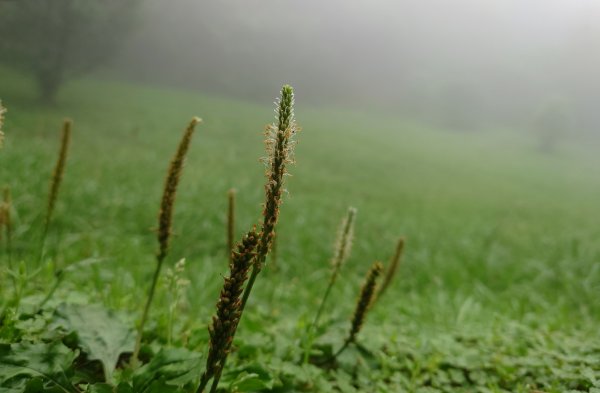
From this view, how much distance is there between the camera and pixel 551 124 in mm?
51969

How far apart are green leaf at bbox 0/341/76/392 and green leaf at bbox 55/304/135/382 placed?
0.74 ft

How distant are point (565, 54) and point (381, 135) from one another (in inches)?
2455

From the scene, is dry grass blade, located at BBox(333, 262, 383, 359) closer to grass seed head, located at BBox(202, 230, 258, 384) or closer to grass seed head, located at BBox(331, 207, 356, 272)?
grass seed head, located at BBox(331, 207, 356, 272)

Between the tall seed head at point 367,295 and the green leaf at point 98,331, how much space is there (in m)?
1.10

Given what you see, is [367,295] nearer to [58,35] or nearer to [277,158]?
[277,158]

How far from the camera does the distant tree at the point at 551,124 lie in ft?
170

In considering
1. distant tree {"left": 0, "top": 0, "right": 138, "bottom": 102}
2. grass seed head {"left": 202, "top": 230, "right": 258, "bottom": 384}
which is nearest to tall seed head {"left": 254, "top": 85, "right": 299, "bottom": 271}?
grass seed head {"left": 202, "top": 230, "right": 258, "bottom": 384}

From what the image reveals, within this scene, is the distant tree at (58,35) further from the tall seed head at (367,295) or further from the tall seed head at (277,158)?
the tall seed head at (277,158)

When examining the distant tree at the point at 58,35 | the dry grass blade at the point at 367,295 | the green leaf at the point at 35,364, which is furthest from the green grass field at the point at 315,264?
the distant tree at the point at 58,35

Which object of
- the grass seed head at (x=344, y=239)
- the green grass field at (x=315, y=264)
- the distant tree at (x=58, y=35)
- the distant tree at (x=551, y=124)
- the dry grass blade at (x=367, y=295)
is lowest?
the green grass field at (x=315, y=264)

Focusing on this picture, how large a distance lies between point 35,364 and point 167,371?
1.65 feet

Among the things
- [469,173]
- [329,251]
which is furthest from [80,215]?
[469,173]

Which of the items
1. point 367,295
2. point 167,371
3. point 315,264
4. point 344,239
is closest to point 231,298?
point 167,371

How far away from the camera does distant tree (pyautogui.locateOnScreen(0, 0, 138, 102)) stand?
925 inches
